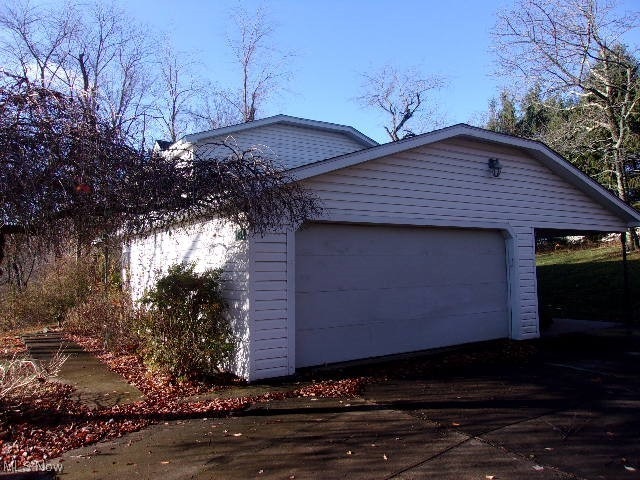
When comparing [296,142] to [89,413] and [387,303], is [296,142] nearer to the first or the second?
[387,303]

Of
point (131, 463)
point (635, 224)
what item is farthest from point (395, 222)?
point (635, 224)

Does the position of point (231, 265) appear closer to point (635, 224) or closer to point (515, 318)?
point (515, 318)

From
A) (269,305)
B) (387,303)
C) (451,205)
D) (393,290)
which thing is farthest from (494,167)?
(269,305)

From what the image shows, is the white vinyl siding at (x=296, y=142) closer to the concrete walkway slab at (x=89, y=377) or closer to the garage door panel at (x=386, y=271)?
the garage door panel at (x=386, y=271)

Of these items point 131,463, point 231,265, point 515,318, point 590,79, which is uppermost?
point 590,79

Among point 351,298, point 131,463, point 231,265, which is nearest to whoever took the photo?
point 131,463

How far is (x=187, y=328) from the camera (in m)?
7.10

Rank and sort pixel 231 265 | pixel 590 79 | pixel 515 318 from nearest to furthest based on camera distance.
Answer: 1. pixel 231 265
2. pixel 515 318
3. pixel 590 79

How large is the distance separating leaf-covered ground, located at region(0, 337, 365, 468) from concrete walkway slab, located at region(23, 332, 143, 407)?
0.58 feet

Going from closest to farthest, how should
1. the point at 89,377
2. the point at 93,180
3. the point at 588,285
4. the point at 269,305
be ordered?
the point at 93,180, the point at 269,305, the point at 89,377, the point at 588,285

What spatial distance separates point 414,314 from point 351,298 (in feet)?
4.52

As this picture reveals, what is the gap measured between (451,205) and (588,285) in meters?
10.4

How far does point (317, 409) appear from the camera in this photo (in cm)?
577

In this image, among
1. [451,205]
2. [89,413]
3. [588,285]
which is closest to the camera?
[89,413]
